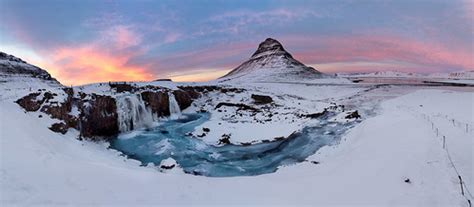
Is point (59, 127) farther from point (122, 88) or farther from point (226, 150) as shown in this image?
point (122, 88)

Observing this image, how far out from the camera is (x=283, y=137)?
83.6 feet

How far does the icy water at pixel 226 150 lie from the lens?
18484mm

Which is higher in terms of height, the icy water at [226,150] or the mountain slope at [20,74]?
the mountain slope at [20,74]

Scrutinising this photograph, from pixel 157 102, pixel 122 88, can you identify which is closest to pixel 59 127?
pixel 122 88

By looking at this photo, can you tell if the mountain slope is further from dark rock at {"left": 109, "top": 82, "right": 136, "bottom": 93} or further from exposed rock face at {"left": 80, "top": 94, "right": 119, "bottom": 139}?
exposed rock face at {"left": 80, "top": 94, "right": 119, "bottom": 139}

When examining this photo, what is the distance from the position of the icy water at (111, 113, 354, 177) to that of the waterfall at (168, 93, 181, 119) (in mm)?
9404

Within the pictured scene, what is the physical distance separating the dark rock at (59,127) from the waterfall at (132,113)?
291 inches

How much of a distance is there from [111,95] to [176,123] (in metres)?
7.00

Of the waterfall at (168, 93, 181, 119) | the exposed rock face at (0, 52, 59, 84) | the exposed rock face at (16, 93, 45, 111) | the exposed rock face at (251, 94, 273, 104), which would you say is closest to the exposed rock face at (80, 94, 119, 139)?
the exposed rock face at (16, 93, 45, 111)

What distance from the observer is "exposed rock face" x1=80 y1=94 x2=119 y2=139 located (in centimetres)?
2395

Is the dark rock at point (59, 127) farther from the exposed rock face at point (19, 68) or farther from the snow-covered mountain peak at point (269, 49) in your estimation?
the snow-covered mountain peak at point (269, 49)

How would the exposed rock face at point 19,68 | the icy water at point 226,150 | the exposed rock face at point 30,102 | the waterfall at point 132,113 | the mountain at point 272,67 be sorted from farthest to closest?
the mountain at point 272,67, the exposed rock face at point 19,68, the waterfall at point 132,113, the exposed rock face at point 30,102, the icy water at point 226,150

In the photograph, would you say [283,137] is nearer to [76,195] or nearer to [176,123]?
[176,123]

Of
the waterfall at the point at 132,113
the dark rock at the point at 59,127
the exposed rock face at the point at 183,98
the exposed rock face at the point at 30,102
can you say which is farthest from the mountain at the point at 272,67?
the dark rock at the point at 59,127
